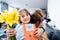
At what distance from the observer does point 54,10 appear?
225 centimetres

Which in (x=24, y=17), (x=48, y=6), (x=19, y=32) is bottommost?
(x=19, y=32)

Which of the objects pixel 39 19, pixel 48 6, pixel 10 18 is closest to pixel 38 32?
pixel 39 19

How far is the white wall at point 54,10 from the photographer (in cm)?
202

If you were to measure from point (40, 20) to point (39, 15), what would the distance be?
0.04 meters

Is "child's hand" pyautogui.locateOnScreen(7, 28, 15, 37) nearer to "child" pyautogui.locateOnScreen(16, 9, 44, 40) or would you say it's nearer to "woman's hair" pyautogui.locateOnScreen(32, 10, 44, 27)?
"child" pyautogui.locateOnScreen(16, 9, 44, 40)

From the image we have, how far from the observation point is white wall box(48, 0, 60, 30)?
202cm

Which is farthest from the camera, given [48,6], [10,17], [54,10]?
[48,6]

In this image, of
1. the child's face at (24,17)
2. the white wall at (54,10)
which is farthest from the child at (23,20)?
the white wall at (54,10)

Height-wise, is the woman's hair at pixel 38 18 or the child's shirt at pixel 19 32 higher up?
the woman's hair at pixel 38 18

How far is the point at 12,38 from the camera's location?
712mm

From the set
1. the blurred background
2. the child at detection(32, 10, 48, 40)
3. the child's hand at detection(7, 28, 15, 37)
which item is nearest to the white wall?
the blurred background

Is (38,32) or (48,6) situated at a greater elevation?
(48,6)

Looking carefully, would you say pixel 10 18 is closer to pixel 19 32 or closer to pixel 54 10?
pixel 19 32

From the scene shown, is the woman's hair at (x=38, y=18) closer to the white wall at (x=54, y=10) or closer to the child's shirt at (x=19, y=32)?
the child's shirt at (x=19, y=32)
